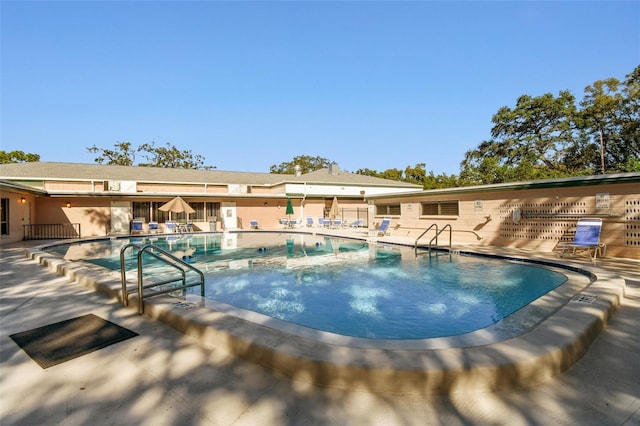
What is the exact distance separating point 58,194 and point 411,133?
27311 mm

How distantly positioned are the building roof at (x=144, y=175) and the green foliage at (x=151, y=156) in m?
18.5

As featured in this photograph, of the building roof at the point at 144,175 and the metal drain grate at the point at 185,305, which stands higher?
the building roof at the point at 144,175

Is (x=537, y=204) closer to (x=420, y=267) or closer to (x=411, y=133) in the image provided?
(x=420, y=267)

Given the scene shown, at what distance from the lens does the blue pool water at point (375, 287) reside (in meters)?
5.04

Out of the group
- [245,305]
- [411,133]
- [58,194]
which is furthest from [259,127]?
[245,305]

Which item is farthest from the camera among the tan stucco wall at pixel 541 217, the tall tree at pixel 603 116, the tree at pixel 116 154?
the tree at pixel 116 154

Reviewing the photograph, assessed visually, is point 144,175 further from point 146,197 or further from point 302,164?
point 302,164

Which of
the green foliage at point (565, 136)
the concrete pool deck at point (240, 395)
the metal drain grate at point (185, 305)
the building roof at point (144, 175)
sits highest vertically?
the green foliage at point (565, 136)

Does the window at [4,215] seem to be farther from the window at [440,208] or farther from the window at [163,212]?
the window at [440,208]

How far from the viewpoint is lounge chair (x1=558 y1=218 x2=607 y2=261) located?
869 cm

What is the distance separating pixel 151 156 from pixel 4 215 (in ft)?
106

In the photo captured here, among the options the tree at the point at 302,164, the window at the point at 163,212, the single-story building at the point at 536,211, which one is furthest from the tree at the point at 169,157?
the single-story building at the point at 536,211

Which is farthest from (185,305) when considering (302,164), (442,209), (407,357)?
(302,164)

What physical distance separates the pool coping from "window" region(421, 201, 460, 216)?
10794 mm
